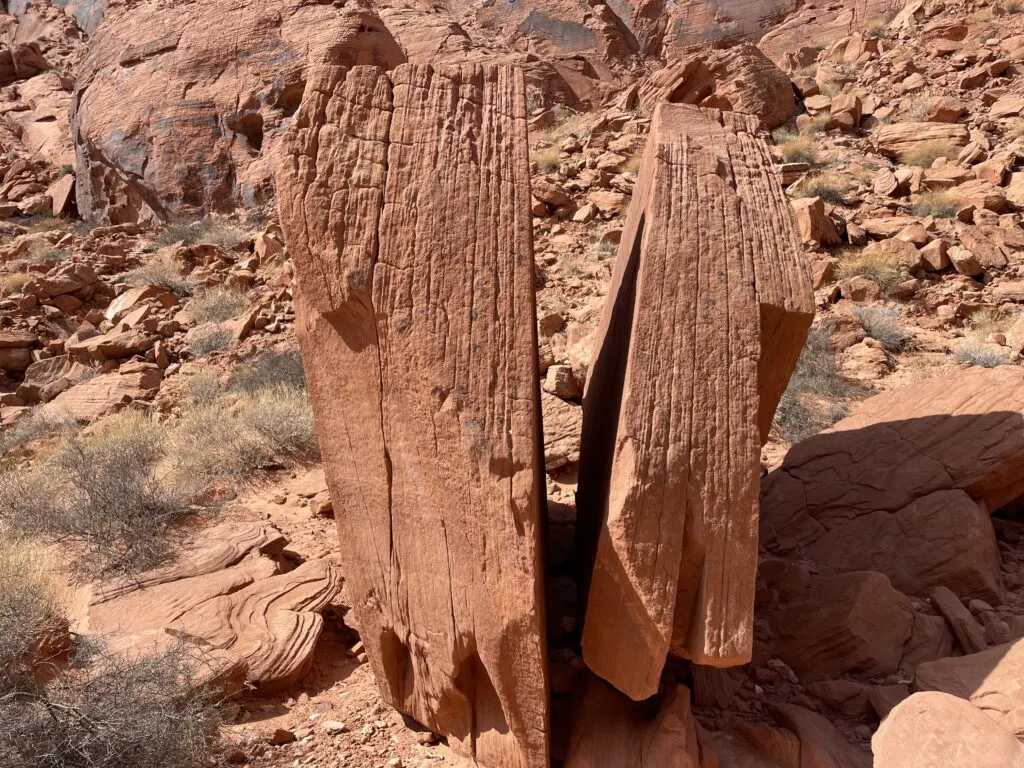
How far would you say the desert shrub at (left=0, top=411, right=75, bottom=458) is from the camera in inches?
270

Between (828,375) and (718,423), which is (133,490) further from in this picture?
(828,375)

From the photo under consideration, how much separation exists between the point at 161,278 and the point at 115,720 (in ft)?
31.4

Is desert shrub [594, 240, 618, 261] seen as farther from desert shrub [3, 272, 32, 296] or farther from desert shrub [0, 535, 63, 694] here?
desert shrub [3, 272, 32, 296]

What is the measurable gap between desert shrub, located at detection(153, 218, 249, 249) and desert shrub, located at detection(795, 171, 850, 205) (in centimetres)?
870

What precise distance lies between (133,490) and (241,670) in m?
1.98

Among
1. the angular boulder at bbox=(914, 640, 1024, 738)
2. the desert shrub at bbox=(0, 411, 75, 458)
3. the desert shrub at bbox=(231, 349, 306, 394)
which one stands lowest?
the desert shrub at bbox=(0, 411, 75, 458)

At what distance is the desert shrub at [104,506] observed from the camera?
3.55 m

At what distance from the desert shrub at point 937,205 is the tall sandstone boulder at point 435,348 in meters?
7.70

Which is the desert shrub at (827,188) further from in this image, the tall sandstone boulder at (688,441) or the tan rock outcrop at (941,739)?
the tan rock outcrop at (941,739)

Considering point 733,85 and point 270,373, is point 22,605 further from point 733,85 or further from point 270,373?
point 733,85

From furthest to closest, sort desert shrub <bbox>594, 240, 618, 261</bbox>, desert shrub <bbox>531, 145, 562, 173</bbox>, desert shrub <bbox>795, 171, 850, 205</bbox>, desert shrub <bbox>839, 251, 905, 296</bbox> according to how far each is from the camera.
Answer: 1. desert shrub <bbox>531, 145, 562, 173</bbox>
2. desert shrub <bbox>795, 171, 850, 205</bbox>
3. desert shrub <bbox>594, 240, 618, 261</bbox>
4. desert shrub <bbox>839, 251, 905, 296</bbox>

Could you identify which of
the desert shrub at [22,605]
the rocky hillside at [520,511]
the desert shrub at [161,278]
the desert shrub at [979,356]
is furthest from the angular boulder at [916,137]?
the desert shrub at [22,605]

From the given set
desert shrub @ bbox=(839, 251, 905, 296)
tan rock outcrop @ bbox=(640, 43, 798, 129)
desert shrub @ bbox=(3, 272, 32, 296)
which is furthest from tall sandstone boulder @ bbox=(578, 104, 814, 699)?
desert shrub @ bbox=(3, 272, 32, 296)

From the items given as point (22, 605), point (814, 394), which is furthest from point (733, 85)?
point (22, 605)
